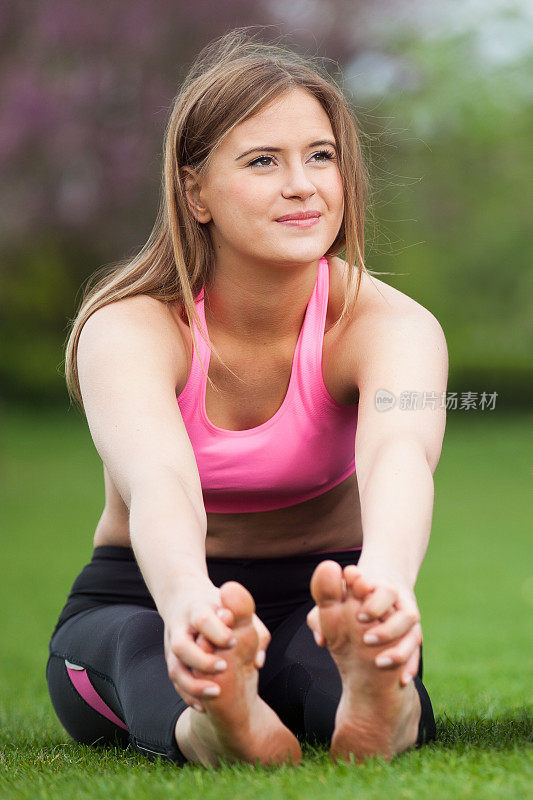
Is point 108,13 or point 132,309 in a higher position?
point 108,13

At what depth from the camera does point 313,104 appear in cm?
234

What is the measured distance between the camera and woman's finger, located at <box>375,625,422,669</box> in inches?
65.6

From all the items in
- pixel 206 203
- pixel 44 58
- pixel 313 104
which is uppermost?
pixel 44 58

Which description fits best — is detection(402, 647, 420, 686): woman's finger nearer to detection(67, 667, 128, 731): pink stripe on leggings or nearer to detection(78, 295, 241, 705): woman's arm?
detection(78, 295, 241, 705): woman's arm

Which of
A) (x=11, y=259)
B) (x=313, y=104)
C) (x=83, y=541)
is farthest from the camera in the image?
(x=11, y=259)

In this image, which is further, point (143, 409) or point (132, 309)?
point (132, 309)

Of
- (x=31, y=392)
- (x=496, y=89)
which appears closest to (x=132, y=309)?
(x=31, y=392)

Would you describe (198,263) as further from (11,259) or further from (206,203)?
(11,259)

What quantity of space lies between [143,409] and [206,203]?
1.83 ft

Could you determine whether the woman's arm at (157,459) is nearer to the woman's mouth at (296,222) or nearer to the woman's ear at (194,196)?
the woman's ear at (194,196)

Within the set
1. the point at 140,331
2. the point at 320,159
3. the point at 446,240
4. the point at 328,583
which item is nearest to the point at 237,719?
the point at 328,583

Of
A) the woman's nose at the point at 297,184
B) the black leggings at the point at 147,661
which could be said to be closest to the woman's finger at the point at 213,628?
the black leggings at the point at 147,661

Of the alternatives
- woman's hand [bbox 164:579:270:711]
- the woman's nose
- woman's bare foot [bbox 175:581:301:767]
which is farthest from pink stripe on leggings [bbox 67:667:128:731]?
the woman's nose

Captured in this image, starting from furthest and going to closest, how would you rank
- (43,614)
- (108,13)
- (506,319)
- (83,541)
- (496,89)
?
1. (496,89)
2. (506,319)
3. (108,13)
4. (83,541)
5. (43,614)
